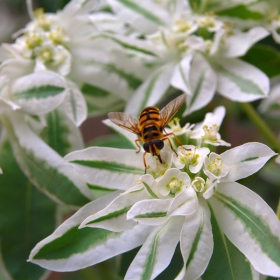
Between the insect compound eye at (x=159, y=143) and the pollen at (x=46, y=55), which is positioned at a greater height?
the pollen at (x=46, y=55)

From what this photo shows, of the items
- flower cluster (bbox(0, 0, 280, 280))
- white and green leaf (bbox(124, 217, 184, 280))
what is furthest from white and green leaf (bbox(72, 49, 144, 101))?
white and green leaf (bbox(124, 217, 184, 280))

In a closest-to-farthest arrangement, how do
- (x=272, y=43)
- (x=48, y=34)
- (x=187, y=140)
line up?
(x=187, y=140) < (x=48, y=34) < (x=272, y=43)

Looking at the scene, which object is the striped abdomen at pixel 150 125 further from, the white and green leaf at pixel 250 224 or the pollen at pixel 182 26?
the pollen at pixel 182 26

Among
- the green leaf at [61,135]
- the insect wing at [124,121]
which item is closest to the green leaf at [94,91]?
the green leaf at [61,135]

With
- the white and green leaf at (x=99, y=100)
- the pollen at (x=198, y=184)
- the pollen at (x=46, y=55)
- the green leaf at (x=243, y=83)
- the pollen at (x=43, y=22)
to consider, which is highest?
the pollen at (x=43, y=22)

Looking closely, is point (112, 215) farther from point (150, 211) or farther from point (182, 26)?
point (182, 26)

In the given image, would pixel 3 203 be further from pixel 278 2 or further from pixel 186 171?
pixel 278 2

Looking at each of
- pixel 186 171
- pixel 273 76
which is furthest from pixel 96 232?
pixel 273 76
